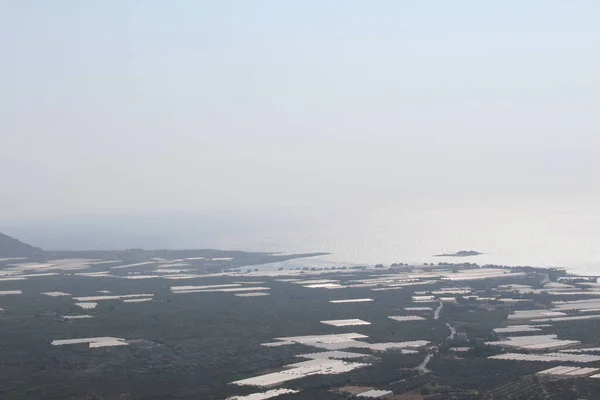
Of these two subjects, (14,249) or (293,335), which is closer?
(293,335)

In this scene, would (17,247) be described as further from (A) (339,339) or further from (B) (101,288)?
(A) (339,339)

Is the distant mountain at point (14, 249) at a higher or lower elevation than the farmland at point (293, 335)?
higher

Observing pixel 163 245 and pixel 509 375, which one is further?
pixel 163 245

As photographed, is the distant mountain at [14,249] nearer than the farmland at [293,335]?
No

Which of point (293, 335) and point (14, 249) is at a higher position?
point (14, 249)

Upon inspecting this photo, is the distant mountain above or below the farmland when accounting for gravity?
above

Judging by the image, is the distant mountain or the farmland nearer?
the farmland

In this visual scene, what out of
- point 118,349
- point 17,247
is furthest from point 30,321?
point 17,247

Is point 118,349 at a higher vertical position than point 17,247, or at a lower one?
lower
